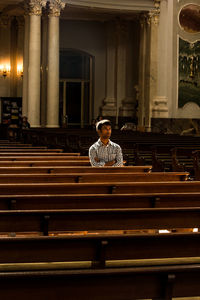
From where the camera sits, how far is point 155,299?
2693 millimetres

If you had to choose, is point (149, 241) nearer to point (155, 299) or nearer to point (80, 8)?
Result: point (155, 299)

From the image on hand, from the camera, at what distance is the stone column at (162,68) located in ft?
82.7

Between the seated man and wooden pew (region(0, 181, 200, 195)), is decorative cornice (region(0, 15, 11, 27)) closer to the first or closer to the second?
the seated man

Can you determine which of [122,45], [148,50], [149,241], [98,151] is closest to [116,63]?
[122,45]

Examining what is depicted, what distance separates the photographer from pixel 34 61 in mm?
23953

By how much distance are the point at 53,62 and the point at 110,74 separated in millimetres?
6016

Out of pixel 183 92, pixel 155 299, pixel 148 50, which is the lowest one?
pixel 155 299

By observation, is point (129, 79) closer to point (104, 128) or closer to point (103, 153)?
point (103, 153)

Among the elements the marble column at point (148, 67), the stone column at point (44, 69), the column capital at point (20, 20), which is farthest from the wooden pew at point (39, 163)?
the column capital at point (20, 20)

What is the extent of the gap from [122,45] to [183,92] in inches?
192

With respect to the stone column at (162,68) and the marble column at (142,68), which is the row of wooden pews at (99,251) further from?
the marble column at (142,68)

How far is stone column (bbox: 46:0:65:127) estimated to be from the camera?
24.0 meters

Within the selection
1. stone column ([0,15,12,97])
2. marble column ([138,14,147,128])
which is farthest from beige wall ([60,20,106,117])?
marble column ([138,14,147,128])

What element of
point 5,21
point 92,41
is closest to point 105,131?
point 5,21
